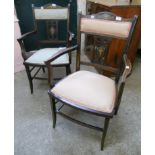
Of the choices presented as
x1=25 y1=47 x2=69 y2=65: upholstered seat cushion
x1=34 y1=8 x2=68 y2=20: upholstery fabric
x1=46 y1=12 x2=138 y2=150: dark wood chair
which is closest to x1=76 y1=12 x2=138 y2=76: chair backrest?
x1=46 y1=12 x2=138 y2=150: dark wood chair

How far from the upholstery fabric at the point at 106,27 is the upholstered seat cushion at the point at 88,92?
1.29 ft

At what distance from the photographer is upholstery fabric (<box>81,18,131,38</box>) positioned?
1332 millimetres

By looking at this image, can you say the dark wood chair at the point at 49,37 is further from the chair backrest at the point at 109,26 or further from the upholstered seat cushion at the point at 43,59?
the chair backrest at the point at 109,26

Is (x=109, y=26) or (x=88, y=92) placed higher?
(x=109, y=26)

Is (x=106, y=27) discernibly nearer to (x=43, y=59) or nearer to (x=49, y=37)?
(x=43, y=59)

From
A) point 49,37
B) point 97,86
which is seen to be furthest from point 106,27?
point 49,37

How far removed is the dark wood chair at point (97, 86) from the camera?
1179mm

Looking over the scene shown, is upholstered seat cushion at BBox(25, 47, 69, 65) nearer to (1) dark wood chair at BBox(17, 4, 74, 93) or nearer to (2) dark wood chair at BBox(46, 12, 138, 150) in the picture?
(1) dark wood chair at BBox(17, 4, 74, 93)

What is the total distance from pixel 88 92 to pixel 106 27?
0.58 meters

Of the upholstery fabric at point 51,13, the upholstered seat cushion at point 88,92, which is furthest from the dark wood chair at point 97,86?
the upholstery fabric at point 51,13

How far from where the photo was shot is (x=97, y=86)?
1319mm

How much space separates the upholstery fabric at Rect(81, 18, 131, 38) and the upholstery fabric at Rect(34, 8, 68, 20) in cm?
54
